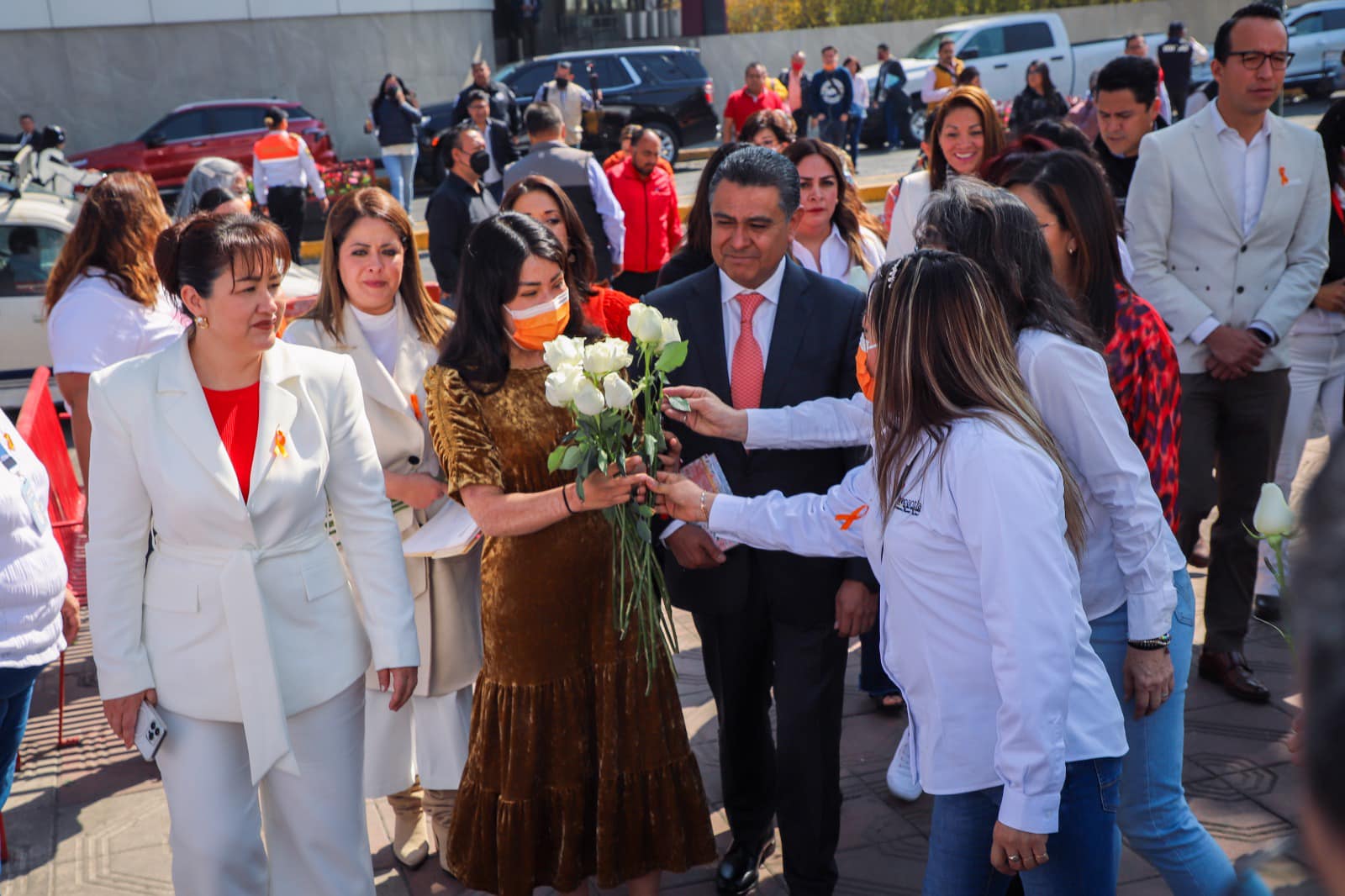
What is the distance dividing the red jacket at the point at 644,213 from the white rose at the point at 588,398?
576 centimetres

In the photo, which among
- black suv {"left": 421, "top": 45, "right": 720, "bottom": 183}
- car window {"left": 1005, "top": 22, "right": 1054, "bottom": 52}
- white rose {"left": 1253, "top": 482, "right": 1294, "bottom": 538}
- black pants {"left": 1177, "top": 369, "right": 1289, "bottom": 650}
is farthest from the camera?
car window {"left": 1005, "top": 22, "right": 1054, "bottom": 52}

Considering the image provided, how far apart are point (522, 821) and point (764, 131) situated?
14.0 feet

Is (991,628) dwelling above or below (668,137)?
below

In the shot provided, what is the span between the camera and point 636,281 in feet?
29.2

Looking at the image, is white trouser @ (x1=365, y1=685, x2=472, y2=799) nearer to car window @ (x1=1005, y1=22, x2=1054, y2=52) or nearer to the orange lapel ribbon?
the orange lapel ribbon

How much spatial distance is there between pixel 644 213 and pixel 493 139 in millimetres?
4360

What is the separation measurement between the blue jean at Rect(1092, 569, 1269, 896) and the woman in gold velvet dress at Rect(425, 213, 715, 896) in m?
1.21

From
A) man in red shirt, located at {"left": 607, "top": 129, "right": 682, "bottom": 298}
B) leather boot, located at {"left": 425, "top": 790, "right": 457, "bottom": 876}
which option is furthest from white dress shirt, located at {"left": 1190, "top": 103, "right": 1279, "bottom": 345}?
man in red shirt, located at {"left": 607, "top": 129, "right": 682, "bottom": 298}

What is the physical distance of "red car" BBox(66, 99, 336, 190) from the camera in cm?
A: 1912

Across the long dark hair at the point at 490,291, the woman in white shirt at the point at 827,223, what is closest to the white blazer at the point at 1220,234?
the woman in white shirt at the point at 827,223

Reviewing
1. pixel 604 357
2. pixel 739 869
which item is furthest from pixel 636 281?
pixel 604 357

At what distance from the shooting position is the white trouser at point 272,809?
9.75 feet

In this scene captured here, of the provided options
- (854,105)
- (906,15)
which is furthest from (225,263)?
(906,15)

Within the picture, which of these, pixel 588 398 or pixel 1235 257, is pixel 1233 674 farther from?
pixel 588 398
